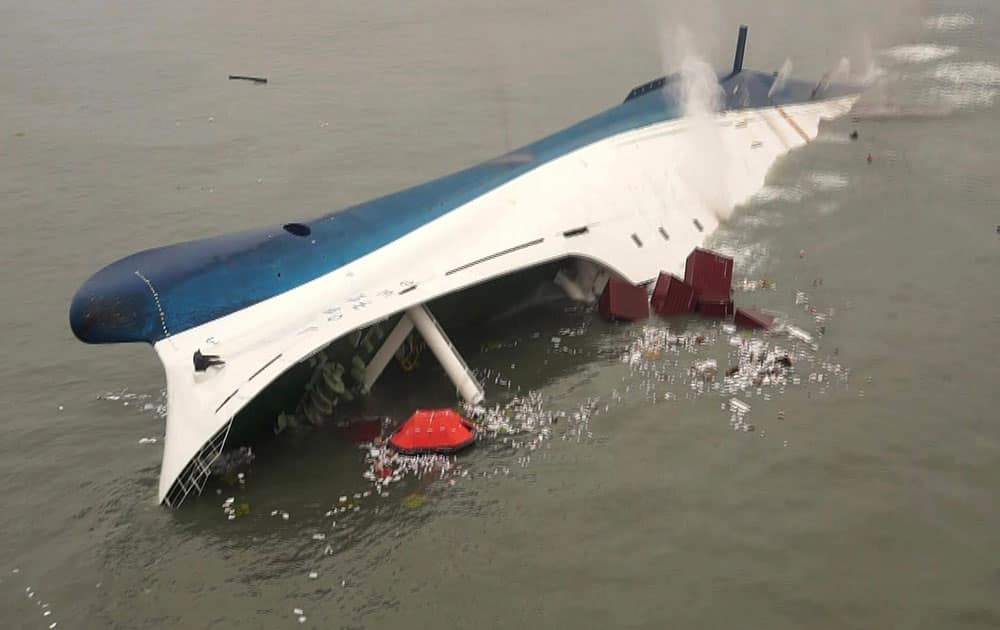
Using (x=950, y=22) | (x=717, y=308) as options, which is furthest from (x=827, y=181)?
(x=950, y=22)

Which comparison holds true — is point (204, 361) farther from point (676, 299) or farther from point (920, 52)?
point (920, 52)

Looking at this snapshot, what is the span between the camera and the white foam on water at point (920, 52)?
53.1m

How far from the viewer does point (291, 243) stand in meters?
23.0

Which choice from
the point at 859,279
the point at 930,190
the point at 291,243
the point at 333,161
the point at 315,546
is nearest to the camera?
the point at 315,546

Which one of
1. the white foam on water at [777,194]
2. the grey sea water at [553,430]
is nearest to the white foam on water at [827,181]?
the grey sea water at [553,430]

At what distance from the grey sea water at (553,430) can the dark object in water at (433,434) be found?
0.48 metres

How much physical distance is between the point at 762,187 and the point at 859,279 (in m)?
8.31

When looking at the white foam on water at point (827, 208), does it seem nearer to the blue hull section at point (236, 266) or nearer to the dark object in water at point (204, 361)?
the blue hull section at point (236, 266)

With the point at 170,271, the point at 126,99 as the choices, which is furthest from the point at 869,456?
the point at 126,99

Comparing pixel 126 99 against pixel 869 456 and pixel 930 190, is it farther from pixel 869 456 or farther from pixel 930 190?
pixel 869 456

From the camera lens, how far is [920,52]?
54000mm

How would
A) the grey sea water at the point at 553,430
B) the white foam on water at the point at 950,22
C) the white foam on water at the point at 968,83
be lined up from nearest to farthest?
the grey sea water at the point at 553,430, the white foam on water at the point at 968,83, the white foam on water at the point at 950,22

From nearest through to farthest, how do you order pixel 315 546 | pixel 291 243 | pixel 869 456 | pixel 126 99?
pixel 315 546, pixel 869 456, pixel 291 243, pixel 126 99

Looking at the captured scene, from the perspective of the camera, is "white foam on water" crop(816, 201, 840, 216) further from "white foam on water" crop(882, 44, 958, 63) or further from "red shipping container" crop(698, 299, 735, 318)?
"white foam on water" crop(882, 44, 958, 63)
